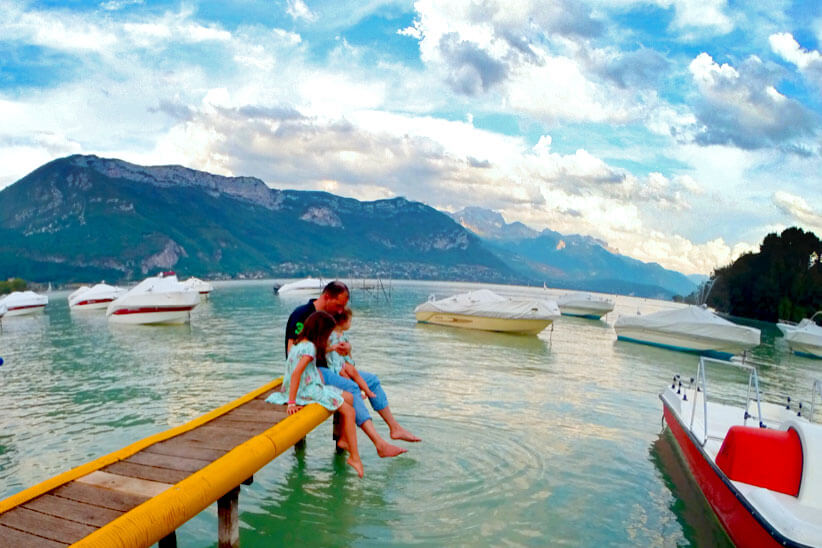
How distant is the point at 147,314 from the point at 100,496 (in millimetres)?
34435

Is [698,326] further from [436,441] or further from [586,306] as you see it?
[586,306]

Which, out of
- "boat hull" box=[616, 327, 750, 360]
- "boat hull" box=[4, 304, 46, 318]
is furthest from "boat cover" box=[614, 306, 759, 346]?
"boat hull" box=[4, 304, 46, 318]

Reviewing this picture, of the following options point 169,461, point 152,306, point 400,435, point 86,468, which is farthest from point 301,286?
point 86,468

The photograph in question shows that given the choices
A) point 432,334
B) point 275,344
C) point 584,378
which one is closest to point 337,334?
point 584,378

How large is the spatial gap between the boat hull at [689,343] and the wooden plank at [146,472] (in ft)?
102

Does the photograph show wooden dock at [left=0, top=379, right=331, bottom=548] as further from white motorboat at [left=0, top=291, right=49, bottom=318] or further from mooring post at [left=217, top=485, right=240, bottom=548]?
white motorboat at [left=0, top=291, right=49, bottom=318]

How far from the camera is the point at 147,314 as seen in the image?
116 ft

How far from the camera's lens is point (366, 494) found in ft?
26.5

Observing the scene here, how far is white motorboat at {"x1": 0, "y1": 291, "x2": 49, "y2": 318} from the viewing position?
47.2 m

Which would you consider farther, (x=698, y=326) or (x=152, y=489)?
(x=698, y=326)

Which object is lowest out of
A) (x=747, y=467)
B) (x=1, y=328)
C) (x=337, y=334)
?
(x=1, y=328)

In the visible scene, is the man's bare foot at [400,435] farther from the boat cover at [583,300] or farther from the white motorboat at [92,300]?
the white motorboat at [92,300]

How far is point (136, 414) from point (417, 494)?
8701mm

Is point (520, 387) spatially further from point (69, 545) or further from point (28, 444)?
point (69, 545)
